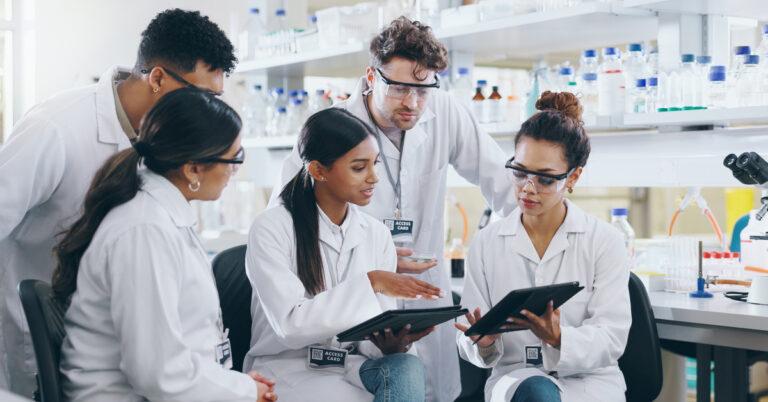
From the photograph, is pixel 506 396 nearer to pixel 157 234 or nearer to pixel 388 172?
pixel 388 172

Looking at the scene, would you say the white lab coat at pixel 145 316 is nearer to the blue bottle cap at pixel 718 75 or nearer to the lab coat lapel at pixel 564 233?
the lab coat lapel at pixel 564 233

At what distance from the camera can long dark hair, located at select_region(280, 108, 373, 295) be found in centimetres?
229

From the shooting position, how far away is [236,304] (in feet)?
8.51

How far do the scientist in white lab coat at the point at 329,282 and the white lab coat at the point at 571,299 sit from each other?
24 centimetres

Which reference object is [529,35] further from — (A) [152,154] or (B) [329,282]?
(A) [152,154]

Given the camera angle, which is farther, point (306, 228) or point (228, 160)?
point (306, 228)

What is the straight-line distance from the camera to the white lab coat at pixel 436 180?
108 inches

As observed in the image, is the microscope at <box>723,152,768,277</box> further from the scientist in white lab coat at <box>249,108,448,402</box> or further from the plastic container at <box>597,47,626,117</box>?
the scientist in white lab coat at <box>249,108,448,402</box>

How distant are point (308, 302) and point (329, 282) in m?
0.16

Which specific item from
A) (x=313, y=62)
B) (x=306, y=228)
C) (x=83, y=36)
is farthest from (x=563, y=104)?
(x=83, y=36)

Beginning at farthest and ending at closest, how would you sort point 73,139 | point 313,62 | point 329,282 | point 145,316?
point 313,62 < point 329,282 < point 73,139 < point 145,316

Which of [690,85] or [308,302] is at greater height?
[690,85]

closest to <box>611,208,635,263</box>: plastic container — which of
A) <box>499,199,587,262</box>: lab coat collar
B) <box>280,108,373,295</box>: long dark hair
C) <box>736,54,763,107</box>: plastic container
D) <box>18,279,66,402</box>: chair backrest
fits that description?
<box>736,54,763,107</box>: plastic container

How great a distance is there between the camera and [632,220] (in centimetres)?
1134
